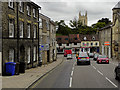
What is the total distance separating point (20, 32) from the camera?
22.0 meters

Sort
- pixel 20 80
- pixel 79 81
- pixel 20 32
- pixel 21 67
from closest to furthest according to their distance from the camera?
pixel 79 81 < pixel 20 80 < pixel 21 67 < pixel 20 32

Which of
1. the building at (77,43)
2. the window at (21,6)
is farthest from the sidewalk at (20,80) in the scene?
the building at (77,43)

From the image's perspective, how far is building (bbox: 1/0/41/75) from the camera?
57.9 ft

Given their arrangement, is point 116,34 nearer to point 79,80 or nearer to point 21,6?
point 21,6

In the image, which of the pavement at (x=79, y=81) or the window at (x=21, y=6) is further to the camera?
the window at (x=21, y=6)

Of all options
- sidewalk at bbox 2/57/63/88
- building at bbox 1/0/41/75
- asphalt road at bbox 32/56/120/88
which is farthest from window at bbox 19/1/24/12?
asphalt road at bbox 32/56/120/88

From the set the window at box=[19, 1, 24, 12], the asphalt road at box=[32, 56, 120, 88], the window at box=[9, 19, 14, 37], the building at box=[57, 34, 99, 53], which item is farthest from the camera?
the building at box=[57, 34, 99, 53]

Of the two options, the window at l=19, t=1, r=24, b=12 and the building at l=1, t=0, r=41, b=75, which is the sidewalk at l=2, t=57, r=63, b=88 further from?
the window at l=19, t=1, r=24, b=12

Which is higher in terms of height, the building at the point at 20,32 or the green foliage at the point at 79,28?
the green foliage at the point at 79,28

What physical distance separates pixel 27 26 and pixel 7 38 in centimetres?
669

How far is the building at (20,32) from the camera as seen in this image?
57.9 ft

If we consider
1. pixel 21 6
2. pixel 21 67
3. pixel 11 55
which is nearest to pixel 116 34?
pixel 21 6

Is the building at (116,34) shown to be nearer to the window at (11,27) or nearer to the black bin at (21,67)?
the window at (11,27)

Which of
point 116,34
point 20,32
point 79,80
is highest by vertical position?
point 116,34
